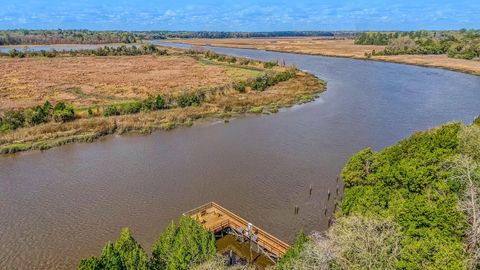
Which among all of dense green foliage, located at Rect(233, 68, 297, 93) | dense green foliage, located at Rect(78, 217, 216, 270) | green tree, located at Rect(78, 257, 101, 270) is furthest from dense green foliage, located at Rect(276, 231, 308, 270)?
dense green foliage, located at Rect(233, 68, 297, 93)

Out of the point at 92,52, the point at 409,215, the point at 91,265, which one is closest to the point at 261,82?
the point at 409,215

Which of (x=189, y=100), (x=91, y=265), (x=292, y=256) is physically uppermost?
(x=91, y=265)

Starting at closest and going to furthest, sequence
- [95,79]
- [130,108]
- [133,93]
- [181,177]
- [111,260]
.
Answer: [111,260], [181,177], [130,108], [133,93], [95,79]

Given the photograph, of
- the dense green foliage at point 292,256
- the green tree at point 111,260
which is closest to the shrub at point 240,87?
the dense green foliage at point 292,256

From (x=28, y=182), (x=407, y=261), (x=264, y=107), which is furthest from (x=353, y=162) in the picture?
(x=264, y=107)

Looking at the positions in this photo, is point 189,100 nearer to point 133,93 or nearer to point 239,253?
point 133,93

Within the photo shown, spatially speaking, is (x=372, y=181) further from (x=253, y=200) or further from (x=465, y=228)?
(x=253, y=200)

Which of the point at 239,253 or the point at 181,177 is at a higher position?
the point at 181,177
